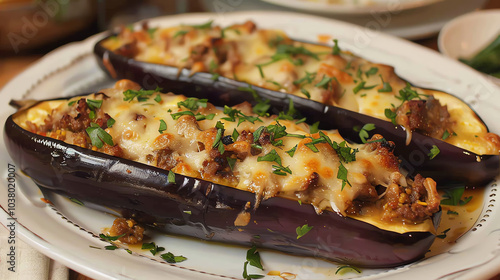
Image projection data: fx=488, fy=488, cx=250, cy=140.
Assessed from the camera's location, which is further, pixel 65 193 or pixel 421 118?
pixel 421 118

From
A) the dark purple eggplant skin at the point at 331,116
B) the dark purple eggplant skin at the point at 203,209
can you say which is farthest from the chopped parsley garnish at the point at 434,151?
the dark purple eggplant skin at the point at 203,209

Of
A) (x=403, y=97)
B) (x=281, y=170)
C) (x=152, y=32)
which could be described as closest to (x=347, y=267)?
(x=281, y=170)

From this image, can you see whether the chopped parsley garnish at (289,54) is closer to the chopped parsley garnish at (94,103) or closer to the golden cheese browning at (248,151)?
the golden cheese browning at (248,151)

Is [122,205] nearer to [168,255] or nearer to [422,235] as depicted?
[168,255]

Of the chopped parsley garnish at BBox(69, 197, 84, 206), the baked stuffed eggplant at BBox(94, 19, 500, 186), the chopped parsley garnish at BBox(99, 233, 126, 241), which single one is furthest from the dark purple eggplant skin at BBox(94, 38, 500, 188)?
the chopped parsley garnish at BBox(99, 233, 126, 241)

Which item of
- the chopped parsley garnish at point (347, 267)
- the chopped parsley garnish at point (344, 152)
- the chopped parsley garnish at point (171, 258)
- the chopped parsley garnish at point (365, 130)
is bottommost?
the chopped parsley garnish at point (171, 258)

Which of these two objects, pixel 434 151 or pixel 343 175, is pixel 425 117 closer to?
pixel 434 151

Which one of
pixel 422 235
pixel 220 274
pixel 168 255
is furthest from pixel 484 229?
pixel 168 255
